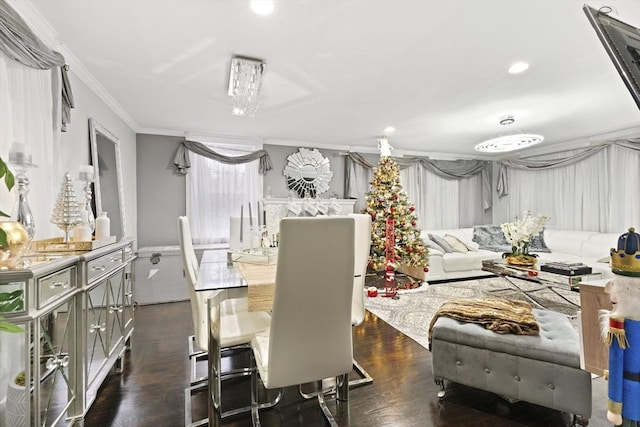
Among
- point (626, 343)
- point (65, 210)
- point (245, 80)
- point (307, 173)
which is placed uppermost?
point (245, 80)

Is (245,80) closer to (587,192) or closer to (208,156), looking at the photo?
(208,156)

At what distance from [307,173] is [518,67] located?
337cm

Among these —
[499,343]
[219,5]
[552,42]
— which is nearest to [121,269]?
[219,5]

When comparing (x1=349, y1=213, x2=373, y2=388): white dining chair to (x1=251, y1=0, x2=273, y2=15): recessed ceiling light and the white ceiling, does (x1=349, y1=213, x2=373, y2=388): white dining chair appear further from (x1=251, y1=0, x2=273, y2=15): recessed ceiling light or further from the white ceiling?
(x1=251, y1=0, x2=273, y2=15): recessed ceiling light

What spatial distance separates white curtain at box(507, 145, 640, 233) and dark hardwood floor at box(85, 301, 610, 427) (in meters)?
3.98

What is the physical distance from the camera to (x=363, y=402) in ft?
6.13

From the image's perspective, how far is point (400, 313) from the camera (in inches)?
135

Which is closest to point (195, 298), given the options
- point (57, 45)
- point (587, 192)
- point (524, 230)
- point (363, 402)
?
point (363, 402)

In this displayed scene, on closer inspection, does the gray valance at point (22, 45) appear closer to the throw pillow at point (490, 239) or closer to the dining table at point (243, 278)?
the dining table at point (243, 278)

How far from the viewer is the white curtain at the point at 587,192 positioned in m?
4.46

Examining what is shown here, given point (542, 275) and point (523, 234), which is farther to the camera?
point (523, 234)

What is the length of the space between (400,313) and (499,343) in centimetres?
173

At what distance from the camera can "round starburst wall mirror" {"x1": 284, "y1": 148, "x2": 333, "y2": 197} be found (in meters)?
5.11

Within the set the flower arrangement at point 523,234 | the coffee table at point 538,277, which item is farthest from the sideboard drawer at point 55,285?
the flower arrangement at point 523,234
